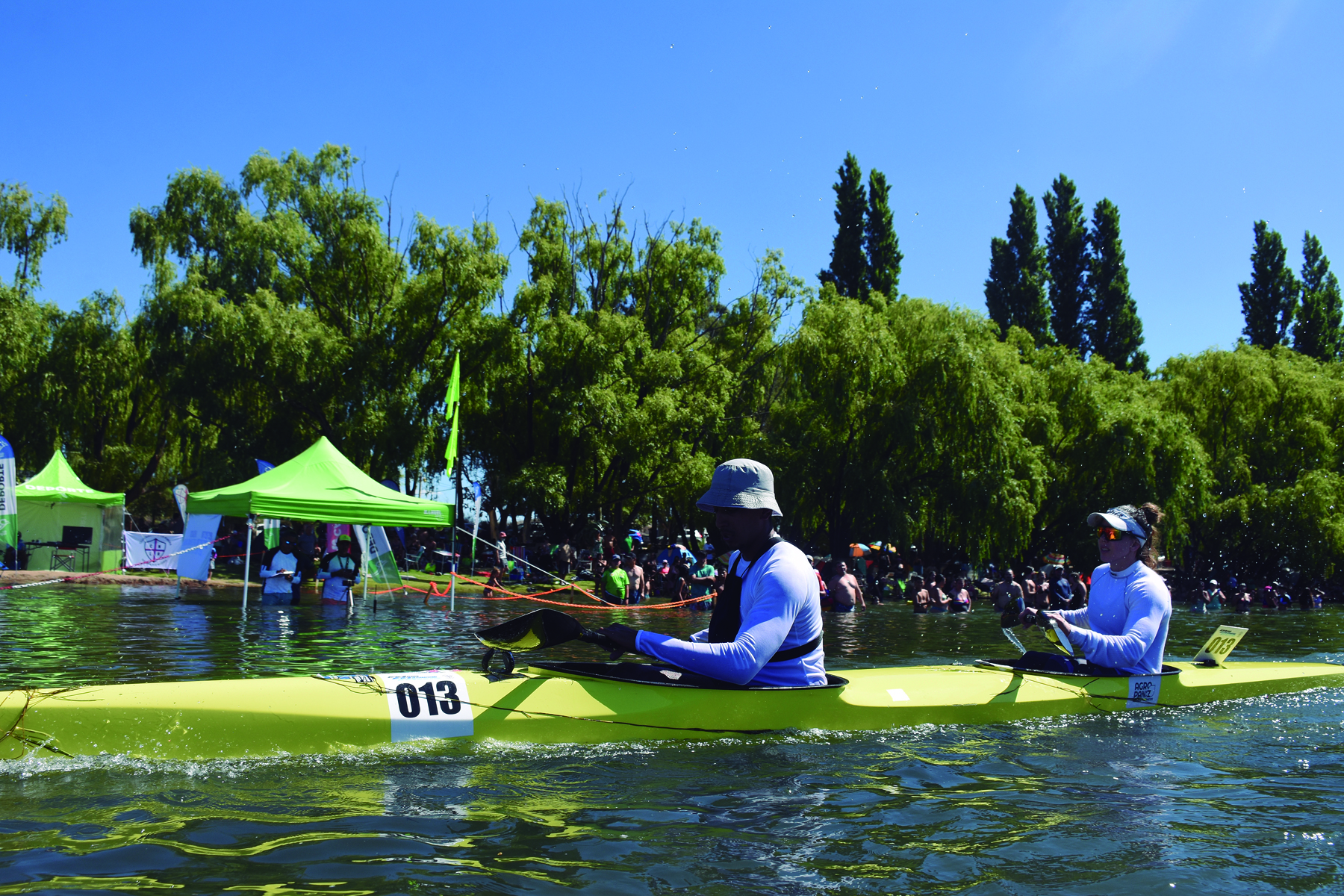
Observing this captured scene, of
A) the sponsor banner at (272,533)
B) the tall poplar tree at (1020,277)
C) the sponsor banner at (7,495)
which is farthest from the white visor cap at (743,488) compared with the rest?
the tall poplar tree at (1020,277)

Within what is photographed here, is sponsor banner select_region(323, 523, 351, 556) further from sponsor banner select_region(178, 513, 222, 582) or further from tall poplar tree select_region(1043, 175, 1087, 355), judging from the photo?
tall poplar tree select_region(1043, 175, 1087, 355)

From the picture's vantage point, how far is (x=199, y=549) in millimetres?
18359

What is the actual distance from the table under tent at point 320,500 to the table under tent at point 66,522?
6.56 metres

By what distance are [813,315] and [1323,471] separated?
1630 centimetres

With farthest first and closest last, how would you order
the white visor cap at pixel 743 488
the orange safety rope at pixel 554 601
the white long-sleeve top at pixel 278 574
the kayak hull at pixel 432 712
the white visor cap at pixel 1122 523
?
the orange safety rope at pixel 554 601
the white long-sleeve top at pixel 278 574
the white visor cap at pixel 1122 523
the white visor cap at pixel 743 488
the kayak hull at pixel 432 712

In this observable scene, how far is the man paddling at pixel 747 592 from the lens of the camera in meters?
4.80

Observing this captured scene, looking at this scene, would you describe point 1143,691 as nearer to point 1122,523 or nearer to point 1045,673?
point 1045,673

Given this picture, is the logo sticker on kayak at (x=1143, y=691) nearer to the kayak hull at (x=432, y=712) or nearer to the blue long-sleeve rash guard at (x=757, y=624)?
the kayak hull at (x=432, y=712)

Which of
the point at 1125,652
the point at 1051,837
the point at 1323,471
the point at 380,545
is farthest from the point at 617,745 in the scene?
the point at 1323,471

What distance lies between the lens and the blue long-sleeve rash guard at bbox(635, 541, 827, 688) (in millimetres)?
4832

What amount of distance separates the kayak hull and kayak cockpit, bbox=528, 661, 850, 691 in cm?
3

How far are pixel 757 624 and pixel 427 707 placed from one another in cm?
175

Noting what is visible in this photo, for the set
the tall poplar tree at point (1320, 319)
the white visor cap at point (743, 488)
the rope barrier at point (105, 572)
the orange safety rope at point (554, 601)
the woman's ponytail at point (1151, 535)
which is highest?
the tall poplar tree at point (1320, 319)

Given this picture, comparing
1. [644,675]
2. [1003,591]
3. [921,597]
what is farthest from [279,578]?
[1003,591]
